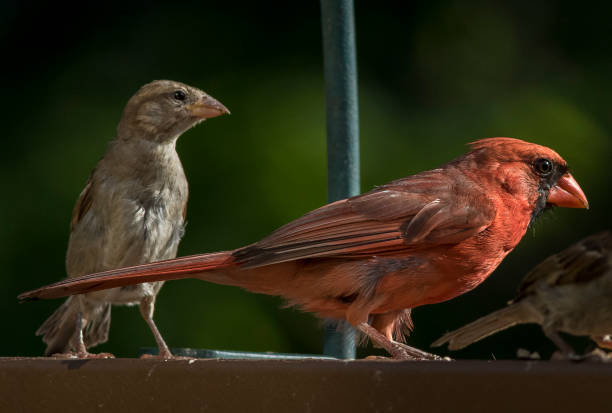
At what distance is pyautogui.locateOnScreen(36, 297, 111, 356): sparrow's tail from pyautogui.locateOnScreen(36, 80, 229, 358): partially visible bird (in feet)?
0.24

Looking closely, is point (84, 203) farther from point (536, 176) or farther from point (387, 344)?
point (536, 176)

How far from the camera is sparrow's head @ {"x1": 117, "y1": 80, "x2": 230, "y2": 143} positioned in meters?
3.79

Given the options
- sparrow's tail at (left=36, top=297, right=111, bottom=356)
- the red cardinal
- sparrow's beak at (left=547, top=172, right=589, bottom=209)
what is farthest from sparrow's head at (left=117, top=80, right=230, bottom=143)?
sparrow's beak at (left=547, top=172, right=589, bottom=209)

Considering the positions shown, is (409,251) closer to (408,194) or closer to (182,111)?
(408,194)

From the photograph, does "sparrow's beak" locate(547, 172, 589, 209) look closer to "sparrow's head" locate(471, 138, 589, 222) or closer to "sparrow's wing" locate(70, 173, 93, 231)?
"sparrow's head" locate(471, 138, 589, 222)

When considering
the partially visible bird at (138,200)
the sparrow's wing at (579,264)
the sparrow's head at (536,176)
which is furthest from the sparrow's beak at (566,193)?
the partially visible bird at (138,200)

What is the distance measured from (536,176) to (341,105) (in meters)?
0.71

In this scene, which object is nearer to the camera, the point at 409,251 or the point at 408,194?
the point at 409,251

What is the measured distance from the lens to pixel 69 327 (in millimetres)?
4004

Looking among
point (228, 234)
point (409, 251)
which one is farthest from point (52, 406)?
point (228, 234)

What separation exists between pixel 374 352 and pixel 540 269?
8.01ft

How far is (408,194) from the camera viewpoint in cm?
310

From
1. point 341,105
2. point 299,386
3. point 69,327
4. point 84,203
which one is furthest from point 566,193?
point 69,327

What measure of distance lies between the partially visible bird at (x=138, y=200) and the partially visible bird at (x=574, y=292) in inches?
60.8
